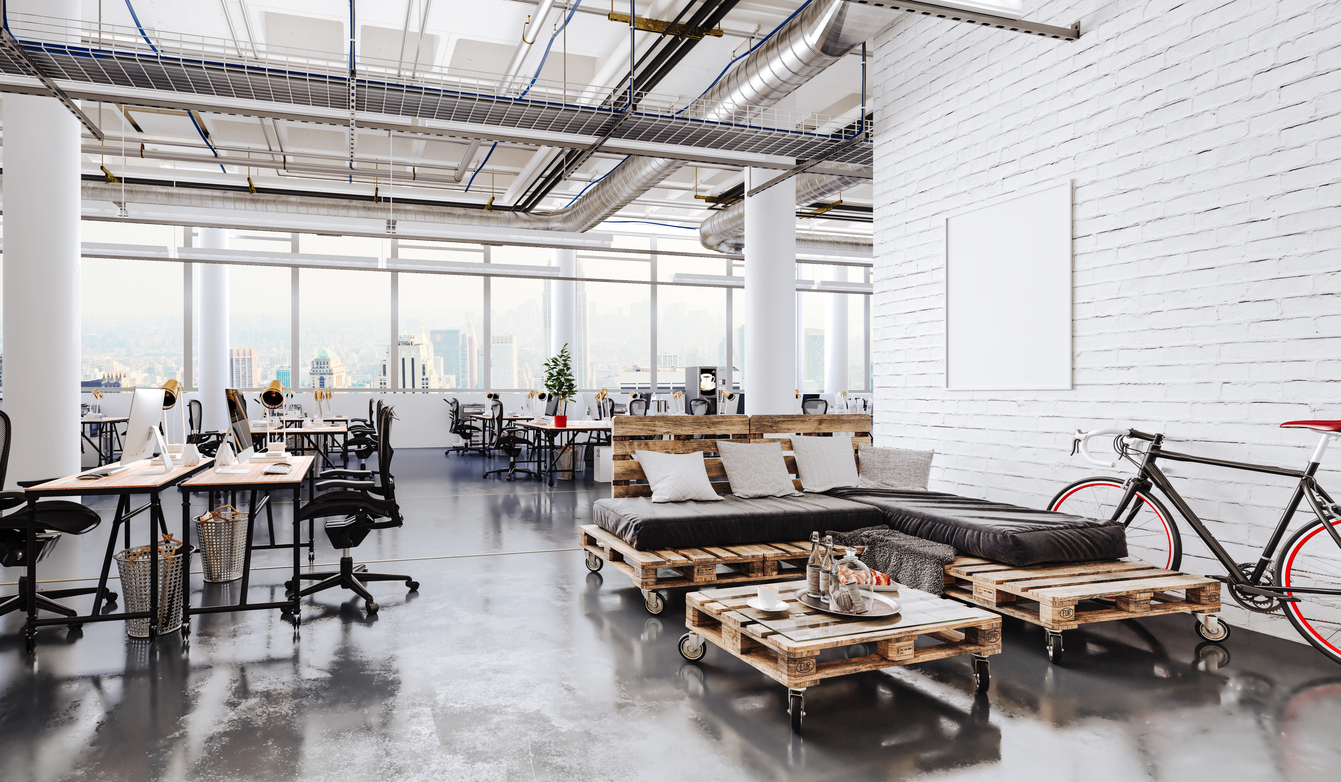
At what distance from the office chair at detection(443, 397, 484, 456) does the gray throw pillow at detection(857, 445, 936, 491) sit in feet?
27.1

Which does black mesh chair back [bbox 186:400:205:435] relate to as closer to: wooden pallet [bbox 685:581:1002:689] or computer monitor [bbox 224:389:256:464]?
computer monitor [bbox 224:389:256:464]

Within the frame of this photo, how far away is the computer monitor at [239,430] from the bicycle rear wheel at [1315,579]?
18.0 ft

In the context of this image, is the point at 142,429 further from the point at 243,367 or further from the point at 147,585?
the point at 243,367

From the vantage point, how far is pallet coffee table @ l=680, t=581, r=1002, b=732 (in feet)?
8.70

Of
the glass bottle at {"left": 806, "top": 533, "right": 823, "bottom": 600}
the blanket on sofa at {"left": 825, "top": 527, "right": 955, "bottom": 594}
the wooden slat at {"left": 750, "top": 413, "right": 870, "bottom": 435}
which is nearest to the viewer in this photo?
the glass bottle at {"left": 806, "top": 533, "right": 823, "bottom": 600}

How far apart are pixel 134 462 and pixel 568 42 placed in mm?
5338

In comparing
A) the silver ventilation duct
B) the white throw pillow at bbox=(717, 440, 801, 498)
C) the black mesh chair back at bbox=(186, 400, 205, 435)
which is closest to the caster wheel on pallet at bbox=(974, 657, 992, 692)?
the white throw pillow at bbox=(717, 440, 801, 498)

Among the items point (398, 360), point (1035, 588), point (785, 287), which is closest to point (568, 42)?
point (785, 287)

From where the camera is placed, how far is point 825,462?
5371mm

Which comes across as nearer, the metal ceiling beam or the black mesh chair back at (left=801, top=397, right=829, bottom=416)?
the metal ceiling beam

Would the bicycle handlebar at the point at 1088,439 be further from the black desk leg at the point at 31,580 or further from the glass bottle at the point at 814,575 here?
the black desk leg at the point at 31,580

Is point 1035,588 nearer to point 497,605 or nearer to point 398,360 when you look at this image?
point 497,605

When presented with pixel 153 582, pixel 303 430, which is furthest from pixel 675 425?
pixel 303 430

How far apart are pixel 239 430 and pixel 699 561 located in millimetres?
3016
